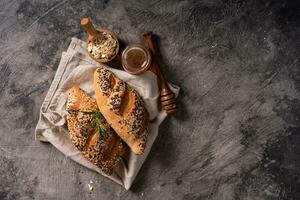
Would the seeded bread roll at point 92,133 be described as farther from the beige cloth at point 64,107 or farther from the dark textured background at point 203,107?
the dark textured background at point 203,107

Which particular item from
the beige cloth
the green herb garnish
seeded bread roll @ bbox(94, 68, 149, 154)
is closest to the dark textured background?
the beige cloth

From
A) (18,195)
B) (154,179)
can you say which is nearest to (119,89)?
(154,179)

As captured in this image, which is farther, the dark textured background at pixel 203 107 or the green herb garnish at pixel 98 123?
the dark textured background at pixel 203 107

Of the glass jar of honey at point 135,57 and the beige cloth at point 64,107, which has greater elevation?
the glass jar of honey at point 135,57

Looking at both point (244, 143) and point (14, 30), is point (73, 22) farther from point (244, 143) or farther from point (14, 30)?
point (244, 143)

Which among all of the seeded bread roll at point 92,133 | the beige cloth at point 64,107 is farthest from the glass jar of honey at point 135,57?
the seeded bread roll at point 92,133

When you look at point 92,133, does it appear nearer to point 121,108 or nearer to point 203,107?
point 121,108

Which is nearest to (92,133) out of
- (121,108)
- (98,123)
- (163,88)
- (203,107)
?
(98,123)

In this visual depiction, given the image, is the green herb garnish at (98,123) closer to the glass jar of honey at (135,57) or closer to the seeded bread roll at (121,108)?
the seeded bread roll at (121,108)
